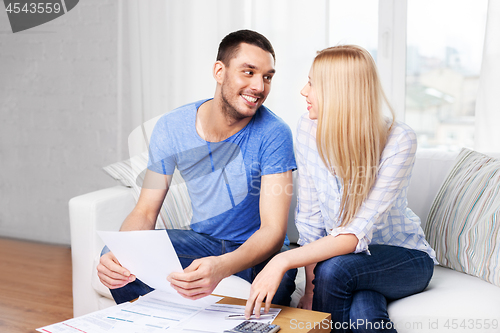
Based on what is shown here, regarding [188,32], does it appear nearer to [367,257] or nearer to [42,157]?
[42,157]

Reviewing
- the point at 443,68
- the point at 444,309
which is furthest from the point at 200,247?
the point at 443,68

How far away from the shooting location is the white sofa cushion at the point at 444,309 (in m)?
1.07

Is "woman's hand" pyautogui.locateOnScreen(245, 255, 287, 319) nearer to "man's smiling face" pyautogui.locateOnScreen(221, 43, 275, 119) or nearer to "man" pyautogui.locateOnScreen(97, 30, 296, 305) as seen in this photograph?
"man" pyautogui.locateOnScreen(97, 30, 296, 305)

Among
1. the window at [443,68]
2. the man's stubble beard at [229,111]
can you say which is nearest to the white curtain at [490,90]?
the window at [443,68]

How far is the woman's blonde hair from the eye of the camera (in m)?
1.18

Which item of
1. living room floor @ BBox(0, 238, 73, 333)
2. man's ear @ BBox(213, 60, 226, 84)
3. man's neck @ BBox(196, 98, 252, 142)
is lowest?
living room floor @ BBox(0, 238, 73, 333)

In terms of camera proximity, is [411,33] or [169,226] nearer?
[169,226]

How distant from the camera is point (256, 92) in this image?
Result: 1.44 meters

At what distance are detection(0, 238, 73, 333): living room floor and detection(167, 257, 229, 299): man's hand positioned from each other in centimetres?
110

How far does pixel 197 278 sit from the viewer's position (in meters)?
0.99

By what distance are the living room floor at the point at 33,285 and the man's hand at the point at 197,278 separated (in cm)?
110

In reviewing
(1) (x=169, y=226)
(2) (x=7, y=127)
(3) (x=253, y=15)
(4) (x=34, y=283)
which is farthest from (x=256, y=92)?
(2) (x=7, y=127)

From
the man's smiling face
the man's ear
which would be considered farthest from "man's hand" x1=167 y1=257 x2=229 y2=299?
the man's ear

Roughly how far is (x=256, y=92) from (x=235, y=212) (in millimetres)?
382
